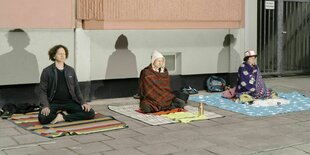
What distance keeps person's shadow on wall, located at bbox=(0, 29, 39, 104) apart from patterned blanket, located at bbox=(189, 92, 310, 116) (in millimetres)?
3082

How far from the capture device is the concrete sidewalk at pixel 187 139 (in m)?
5.99

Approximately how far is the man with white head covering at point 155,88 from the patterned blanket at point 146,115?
0.64 feet

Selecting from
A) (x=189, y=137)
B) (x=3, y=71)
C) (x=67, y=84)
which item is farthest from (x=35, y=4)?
(x=189, y=137)

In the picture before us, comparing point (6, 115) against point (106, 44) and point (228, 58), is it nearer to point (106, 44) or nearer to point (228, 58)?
point (106, 44)

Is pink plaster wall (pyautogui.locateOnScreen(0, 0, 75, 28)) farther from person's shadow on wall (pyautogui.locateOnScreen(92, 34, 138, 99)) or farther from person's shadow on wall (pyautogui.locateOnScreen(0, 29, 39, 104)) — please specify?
person's shadow on wall (pyautogui.locateOnScreen(92, 34, 138, 99))

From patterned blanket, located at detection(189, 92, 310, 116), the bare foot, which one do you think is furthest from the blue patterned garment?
the bare foot

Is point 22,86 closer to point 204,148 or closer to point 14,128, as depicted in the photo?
point 14,128

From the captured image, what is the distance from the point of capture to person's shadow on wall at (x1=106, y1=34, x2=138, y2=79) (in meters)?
9.78

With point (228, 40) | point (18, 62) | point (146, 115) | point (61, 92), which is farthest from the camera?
point (228, 40)

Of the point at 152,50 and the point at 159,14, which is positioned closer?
the point at 159,14

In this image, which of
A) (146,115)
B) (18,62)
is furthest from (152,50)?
(18,62)

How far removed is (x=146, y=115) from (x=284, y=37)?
6.69 meters

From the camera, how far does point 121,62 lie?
9.88m

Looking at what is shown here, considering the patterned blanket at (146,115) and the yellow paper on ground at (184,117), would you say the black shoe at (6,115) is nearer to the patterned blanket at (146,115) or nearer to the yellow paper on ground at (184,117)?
the patterned blanket at (146,115)
